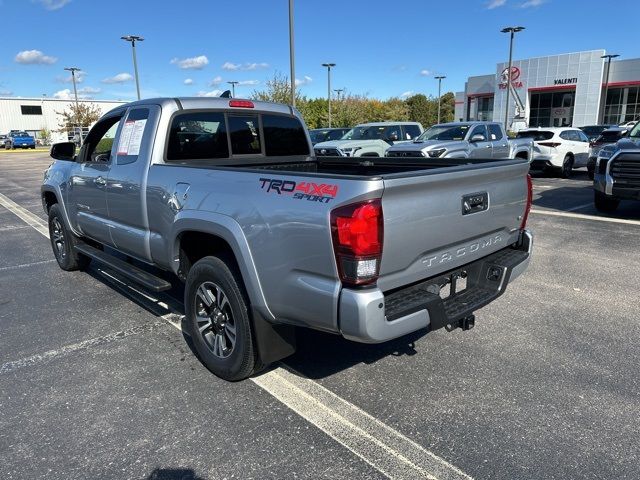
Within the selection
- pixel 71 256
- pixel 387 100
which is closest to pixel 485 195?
pixel 71 256

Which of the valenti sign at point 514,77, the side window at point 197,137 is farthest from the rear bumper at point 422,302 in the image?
the valenti sign at point 514,77

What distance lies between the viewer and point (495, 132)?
47.8ft

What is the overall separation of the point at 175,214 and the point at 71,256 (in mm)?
3215

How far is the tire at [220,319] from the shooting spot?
10.7 ft

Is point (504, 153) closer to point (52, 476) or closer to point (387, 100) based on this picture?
point (52, 476)

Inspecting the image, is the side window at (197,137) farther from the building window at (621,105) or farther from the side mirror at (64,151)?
the building window at (621,105)

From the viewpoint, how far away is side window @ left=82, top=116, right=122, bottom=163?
191 inches

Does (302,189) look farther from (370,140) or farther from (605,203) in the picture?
(370,140)

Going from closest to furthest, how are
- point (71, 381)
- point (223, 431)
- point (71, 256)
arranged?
point (223, 431) → point (71, 381) → point (71, 256)

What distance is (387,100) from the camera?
75438 millimetres

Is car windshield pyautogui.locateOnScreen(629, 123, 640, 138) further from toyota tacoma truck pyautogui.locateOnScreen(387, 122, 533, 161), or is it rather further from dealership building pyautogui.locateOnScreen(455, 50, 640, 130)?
dealership building pyautogui.locateOnScreen(455, 50, 640, 130)

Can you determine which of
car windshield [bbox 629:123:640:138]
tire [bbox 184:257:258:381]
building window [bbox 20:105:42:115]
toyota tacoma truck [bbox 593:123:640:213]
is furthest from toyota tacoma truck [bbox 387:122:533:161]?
building window [bbox 20:105:42:115]

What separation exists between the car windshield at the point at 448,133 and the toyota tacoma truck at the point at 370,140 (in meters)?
1.46

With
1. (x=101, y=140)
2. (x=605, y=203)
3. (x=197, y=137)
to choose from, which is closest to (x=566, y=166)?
(x=605, y=203)
